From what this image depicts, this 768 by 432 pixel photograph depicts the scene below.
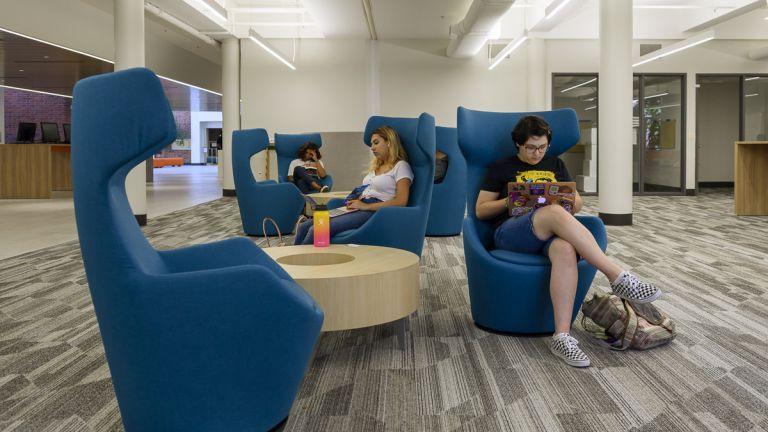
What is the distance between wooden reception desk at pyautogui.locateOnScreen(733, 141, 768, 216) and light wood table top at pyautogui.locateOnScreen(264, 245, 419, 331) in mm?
7687

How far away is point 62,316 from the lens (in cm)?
356

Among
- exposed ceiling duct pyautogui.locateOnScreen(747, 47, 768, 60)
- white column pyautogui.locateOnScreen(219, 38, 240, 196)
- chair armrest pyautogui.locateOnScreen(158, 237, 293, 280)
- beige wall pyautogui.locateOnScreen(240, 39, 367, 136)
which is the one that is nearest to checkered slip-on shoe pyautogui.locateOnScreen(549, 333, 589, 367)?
chair armrest pyautogui.locateOnScreen(158, 237, 293, 280)

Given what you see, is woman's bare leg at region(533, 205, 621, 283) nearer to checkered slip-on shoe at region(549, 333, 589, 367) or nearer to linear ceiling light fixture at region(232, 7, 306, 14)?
checkered slip-on shoe at region(549, 333, 589, 367)

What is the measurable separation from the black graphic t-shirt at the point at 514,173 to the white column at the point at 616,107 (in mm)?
5351

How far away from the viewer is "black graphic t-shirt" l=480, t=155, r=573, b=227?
3275mm

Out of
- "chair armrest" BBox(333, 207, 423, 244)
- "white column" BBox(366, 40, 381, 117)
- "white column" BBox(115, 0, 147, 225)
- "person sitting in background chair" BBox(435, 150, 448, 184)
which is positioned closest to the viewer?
"chair armrest" BBox(333, 207, 423, 244)

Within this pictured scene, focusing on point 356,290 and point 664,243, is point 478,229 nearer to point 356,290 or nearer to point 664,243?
point 356,290

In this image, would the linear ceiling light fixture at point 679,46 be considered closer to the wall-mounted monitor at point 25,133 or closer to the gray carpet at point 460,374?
the gray carpet at point 460,374

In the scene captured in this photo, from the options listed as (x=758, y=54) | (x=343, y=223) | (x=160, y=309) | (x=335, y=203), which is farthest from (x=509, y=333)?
(x=758, y=54)

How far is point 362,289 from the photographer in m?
2.61

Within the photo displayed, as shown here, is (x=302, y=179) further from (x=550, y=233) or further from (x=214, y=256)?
(x=214, y=256)

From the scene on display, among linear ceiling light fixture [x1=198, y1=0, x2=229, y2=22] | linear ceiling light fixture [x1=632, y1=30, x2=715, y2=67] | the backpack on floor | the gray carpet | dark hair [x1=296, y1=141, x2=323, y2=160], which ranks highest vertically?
linear ceiling light fixture [x1=198, y1=0, x2=229, y2=22]

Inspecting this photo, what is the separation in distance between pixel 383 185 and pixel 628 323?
2.01 meters

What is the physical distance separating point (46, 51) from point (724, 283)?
1209cm
